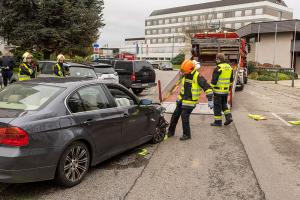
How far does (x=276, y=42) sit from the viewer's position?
139ft

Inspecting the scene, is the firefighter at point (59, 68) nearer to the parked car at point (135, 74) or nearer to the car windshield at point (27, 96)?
the car windshield at point (27, 96)

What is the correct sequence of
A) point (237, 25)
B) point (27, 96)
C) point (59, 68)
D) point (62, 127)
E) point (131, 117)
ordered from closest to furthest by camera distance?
1. point (62, 127)
2. point (27, 96)
3. point (131, 117)
4. point (59, 68)
5. point (237, 25)

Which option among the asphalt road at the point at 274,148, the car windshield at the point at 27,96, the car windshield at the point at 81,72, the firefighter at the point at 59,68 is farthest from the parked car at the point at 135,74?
the car windshield at the point at 27,96

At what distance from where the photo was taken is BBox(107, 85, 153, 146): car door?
5.98 metres

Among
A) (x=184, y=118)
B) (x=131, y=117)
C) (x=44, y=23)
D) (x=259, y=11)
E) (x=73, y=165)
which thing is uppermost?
(x=259, y=11)

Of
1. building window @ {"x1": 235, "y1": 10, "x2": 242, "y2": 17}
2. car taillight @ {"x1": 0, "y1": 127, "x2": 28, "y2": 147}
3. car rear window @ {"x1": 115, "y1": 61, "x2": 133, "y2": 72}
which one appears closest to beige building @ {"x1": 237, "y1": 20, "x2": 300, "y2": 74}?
car rear window @ {"x1": 115, "y1": 61, "x2": 133, "y2": 72}

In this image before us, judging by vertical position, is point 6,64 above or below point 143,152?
above

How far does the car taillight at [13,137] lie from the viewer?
4094 mm

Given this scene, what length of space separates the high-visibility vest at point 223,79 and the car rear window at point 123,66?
7.90 meters

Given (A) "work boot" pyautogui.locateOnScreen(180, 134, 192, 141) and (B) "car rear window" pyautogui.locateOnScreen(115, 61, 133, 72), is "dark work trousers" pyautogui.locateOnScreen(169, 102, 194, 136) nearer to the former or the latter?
(A) "work boot" pyautogui.locateOnScreen(180, 134, 192, 141)

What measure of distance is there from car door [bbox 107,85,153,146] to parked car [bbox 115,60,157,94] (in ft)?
33.0

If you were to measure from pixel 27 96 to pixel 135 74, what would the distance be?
12021 mm

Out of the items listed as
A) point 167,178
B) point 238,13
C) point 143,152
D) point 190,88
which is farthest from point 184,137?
point 238,13

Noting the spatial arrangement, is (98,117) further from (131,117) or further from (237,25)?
(237,25)
